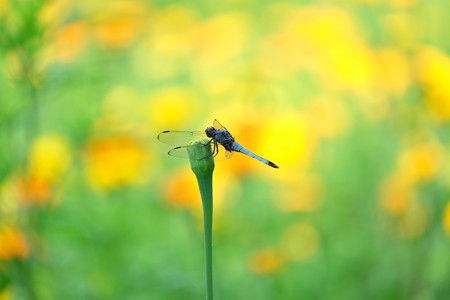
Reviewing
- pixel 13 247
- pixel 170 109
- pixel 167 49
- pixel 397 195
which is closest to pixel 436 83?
pixel 397 195

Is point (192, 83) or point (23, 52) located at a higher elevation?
point (192, 83)

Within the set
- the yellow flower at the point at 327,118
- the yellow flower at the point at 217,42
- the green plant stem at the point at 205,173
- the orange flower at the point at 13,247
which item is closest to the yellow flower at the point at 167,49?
the yellow flower at the point at 217,42

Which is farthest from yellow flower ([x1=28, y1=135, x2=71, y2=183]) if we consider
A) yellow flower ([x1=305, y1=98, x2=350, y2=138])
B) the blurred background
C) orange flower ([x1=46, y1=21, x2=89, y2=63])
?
yellow flower ([x1=305, y1=98, x2=350, y2=138])

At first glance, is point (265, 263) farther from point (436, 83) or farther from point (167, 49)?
point (167, 49)

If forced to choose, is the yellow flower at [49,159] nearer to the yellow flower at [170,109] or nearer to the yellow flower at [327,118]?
the yellow flower at [170,109]

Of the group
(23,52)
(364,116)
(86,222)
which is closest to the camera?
(23,52)

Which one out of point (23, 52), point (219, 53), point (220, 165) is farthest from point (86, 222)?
point (219, 53)

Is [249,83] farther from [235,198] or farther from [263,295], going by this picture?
[263,295]
